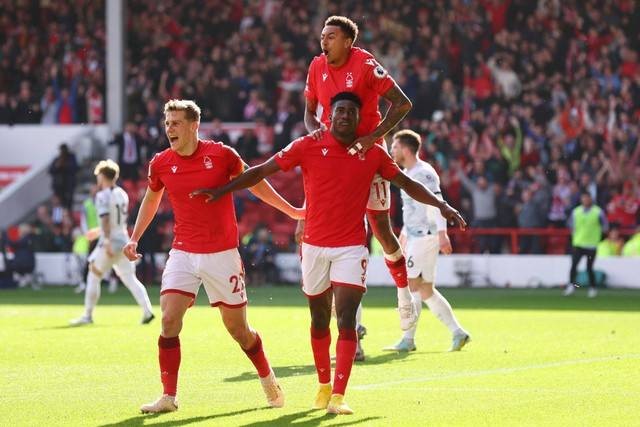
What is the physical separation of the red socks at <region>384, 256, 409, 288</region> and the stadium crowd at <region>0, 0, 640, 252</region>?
17016 millimetres

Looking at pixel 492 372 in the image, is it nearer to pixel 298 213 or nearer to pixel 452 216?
pixel 298 213

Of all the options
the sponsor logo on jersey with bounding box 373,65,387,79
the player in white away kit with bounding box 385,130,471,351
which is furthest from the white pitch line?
the sponsor logo on jersey with bounding box 373,65,387,79

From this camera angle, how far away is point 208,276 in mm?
10914

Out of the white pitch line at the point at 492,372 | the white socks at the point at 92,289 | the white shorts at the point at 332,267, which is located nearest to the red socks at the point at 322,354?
the white shorts at the point at 332,267

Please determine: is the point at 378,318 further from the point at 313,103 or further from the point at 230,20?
the point at 230,20

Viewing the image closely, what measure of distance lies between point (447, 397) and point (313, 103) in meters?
2.81

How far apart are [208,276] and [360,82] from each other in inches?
87.8

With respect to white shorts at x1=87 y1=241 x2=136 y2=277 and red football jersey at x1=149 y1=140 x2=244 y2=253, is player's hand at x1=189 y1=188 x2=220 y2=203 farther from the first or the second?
white shorts at x1=87 y1=241 x2=136 y2=277

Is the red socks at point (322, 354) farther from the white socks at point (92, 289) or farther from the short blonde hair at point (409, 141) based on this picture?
the white socks at point (92, 289)

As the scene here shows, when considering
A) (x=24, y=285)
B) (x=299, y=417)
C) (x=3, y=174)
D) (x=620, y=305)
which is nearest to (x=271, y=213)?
(x=24, y=285)

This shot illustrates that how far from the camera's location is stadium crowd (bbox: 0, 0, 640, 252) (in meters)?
31.4

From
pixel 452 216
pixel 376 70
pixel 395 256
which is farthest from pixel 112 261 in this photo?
pixel 452 216

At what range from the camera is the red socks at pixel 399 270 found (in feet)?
43.5

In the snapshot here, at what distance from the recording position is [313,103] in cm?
1253
